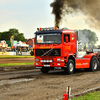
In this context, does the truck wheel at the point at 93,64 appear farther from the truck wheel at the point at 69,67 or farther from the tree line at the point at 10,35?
the tree line at the point at 10,35

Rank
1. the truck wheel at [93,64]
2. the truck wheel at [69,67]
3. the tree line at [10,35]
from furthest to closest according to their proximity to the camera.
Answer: the tree line at [10,35] → the truck wheel at [93,64] → the truck wheel at [69,67]

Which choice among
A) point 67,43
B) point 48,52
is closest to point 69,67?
point 67,43

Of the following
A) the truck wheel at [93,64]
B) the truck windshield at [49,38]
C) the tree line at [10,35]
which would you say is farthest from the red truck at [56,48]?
the tree line at [10,35]

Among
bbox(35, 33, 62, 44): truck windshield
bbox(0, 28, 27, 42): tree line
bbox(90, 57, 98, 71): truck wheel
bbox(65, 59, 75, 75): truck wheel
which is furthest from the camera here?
bbox(0, 28, 27, 42): tree line

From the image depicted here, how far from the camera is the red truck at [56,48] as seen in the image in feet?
45.7

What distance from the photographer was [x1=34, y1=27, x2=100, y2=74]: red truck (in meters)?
13.9

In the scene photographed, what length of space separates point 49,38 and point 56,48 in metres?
0.86

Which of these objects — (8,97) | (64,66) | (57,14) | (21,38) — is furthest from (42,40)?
(21,38)

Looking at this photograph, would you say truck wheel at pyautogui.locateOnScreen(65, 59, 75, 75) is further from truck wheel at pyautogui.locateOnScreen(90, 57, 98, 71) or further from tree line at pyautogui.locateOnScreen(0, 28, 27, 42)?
tree line at pyautogui.locateOnScreen(0, 28, 27, 42)

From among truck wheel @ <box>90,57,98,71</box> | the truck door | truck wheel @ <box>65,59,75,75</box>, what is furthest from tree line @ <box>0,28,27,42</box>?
the truck door

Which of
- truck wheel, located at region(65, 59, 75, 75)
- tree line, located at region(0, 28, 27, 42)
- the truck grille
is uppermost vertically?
tree line, located at region(0, 28, 27, 42)

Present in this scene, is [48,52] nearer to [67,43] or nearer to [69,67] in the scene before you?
[67,43]

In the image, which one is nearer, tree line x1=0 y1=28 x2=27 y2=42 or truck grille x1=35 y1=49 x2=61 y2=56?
truck grille x1=35 y1=49 x2=61 y2=56

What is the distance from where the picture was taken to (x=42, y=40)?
1438 cm
